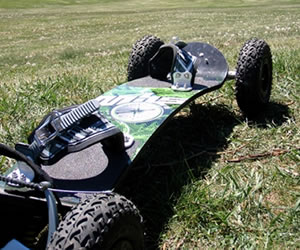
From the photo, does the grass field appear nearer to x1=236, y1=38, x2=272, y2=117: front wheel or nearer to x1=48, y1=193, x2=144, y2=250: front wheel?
x1=236, y1=38, x2=272, y2=117: front wheel

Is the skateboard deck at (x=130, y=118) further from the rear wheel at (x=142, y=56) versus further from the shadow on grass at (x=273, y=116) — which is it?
the shadow on grass at (x=273, y=116)

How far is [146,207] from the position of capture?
2.94 m

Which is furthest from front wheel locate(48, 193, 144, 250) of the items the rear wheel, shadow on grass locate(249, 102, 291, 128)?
the rear wheel

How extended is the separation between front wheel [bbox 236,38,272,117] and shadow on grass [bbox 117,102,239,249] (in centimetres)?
19

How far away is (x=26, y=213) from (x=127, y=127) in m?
1.01

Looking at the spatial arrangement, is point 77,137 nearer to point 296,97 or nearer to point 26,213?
point 26,213

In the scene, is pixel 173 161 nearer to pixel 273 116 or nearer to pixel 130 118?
pixel 130 118

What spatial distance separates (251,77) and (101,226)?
249 centimetres

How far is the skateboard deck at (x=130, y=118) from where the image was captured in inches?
105

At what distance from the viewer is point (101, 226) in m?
1.93

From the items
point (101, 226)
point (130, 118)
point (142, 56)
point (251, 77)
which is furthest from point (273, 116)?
point (101, 226)

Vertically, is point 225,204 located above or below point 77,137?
below

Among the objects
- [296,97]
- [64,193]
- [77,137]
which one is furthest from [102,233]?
[296,97]

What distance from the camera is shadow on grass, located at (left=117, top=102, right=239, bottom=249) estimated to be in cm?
289
